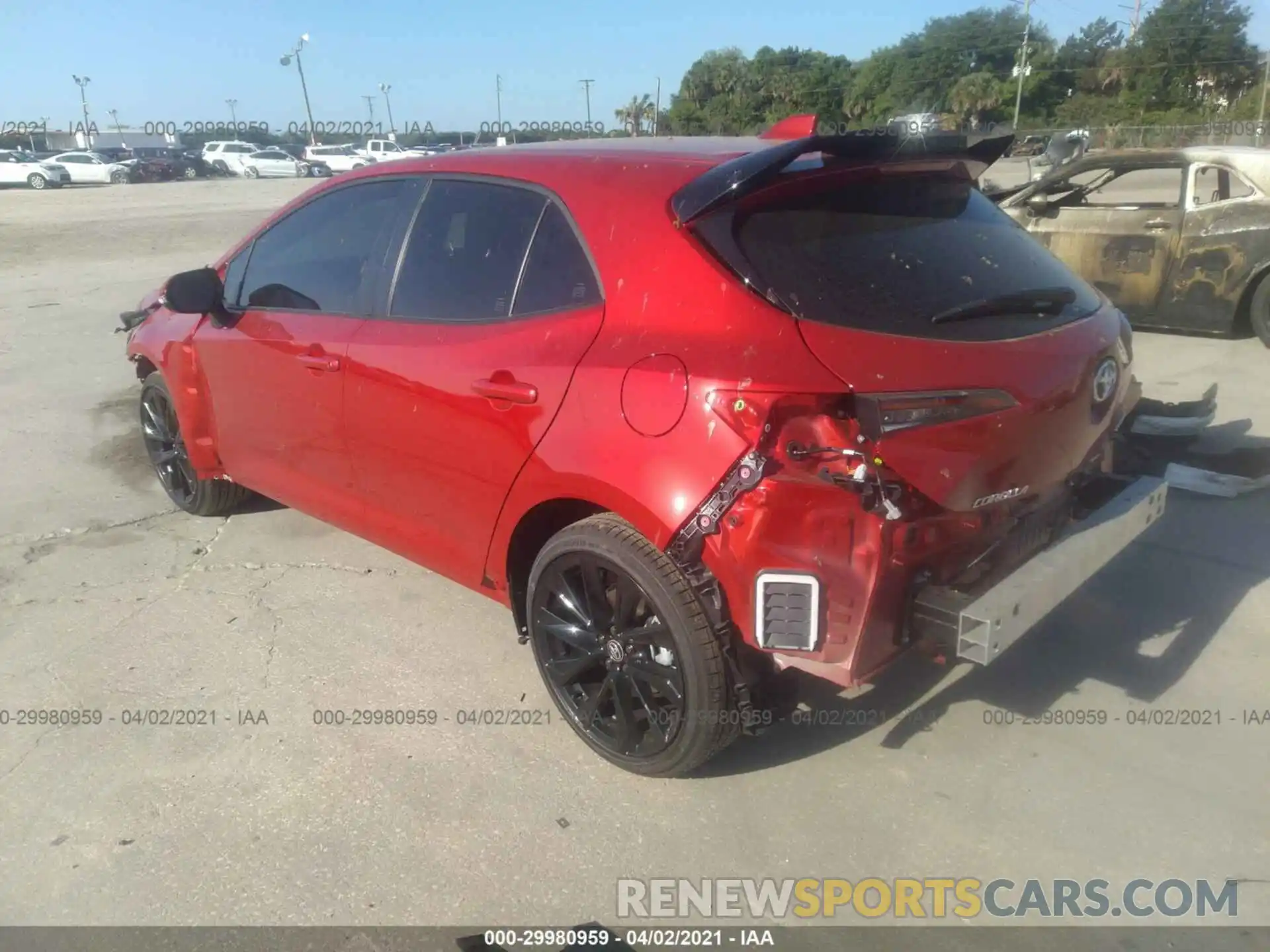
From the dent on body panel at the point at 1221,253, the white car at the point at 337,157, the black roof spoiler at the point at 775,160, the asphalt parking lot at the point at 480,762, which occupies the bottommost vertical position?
the white car at the point at 337,157

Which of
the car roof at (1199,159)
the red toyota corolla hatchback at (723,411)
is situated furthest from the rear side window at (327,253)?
the car roof at (1199,159)

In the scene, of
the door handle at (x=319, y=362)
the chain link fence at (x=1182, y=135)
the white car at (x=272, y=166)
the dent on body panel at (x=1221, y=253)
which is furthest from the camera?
the white car at (x=272, y=166)

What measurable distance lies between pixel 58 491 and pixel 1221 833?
5.70 meters

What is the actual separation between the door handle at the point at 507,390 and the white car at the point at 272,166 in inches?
1895

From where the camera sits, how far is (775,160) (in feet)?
8.83

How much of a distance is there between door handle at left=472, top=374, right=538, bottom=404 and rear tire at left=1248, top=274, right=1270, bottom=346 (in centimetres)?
715

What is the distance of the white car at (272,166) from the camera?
48.1m

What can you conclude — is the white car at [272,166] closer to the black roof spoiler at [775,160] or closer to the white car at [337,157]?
the white car at [337,157]

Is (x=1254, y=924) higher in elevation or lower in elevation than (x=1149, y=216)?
lower

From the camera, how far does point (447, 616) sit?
13.5ft

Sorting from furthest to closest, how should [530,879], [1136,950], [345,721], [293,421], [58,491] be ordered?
[58,491] → [293,421] → [345,721] → [530,879] → [1136,950]

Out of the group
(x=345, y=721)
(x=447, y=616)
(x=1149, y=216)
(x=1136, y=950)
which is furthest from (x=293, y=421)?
(x=1149, y=216)

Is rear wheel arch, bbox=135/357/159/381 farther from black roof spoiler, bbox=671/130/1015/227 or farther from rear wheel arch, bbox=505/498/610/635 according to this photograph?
black roof spoiler, bbox=671/130/1015/227

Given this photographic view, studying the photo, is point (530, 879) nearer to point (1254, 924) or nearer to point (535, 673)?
point (535, 673)
